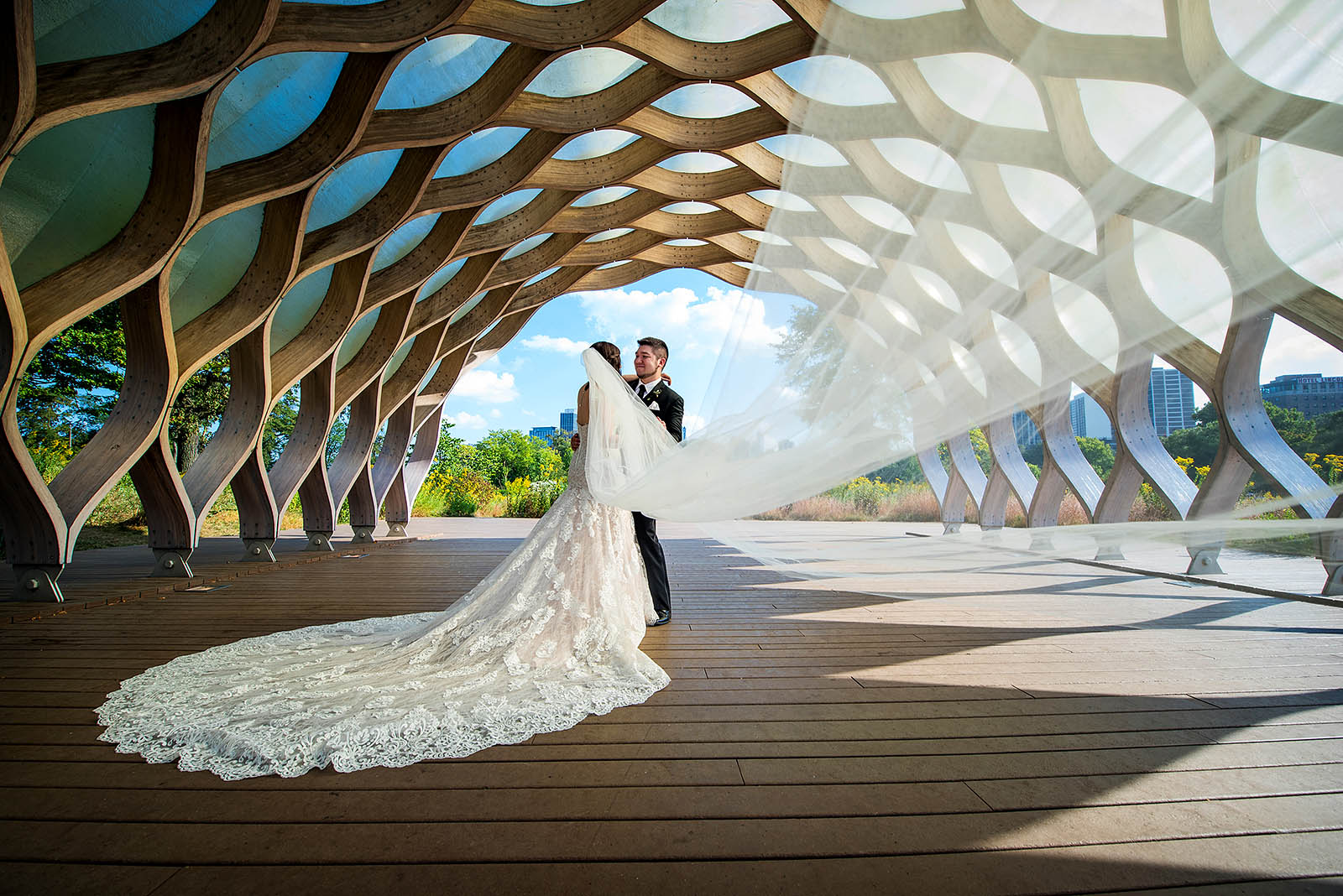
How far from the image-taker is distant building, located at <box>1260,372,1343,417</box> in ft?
6.82

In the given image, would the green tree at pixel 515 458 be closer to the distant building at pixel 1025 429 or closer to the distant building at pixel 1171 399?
the distant building at pixel 1171 399

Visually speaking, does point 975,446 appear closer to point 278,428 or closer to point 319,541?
point 319,541

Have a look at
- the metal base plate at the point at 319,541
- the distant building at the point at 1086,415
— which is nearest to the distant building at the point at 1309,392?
the distant building at the point at 1086,415

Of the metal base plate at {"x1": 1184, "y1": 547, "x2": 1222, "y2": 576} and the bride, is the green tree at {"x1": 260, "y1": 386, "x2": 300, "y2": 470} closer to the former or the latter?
the bride

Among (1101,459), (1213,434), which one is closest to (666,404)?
(1213,434)

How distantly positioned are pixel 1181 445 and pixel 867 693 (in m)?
3.27

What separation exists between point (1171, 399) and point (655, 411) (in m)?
2.75

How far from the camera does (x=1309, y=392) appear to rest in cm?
230

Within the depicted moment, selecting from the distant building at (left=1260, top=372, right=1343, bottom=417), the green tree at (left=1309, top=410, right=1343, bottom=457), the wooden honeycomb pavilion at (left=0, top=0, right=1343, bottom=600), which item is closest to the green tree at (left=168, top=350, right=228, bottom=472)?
the wooden honeycomb pavilion at (left=0, top=0, right=1343, bottom=600)

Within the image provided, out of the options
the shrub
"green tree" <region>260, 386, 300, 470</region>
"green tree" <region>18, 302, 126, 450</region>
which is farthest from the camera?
the shrub

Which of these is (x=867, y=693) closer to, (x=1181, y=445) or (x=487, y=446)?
(x=1181, y=445)

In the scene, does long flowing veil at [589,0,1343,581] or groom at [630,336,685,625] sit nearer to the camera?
long flowing veil at [589,0,1343,581]

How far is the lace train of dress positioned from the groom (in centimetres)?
18

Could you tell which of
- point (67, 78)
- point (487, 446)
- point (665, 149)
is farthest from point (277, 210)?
point (487, 446)
